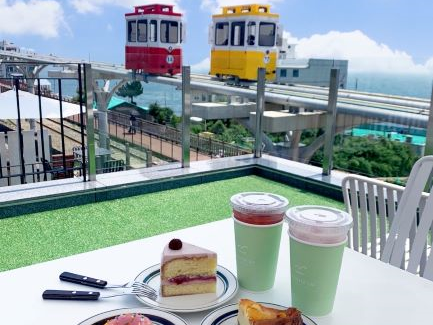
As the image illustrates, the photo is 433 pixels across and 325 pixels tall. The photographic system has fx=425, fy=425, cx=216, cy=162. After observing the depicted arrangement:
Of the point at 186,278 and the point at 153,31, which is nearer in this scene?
the point at 186,278

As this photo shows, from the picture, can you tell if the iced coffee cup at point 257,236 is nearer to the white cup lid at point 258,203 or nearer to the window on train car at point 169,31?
the white cup lid at point 258,203

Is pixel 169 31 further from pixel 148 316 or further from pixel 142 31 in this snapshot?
pixel 148 316

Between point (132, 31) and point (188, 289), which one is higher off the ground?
point (132, 31)

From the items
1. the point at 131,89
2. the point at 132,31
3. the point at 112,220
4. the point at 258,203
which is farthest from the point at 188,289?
the point at 132,31

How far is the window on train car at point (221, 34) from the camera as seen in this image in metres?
9.75

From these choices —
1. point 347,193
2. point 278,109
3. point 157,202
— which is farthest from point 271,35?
point 347,193

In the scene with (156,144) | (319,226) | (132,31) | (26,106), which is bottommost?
(156,144)

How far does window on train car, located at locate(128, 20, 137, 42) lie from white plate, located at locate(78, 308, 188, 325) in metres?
10.7

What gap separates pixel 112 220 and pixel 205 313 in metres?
2.25

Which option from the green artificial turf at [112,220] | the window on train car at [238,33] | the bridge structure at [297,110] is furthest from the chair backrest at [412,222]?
the window on train car at [238,33]

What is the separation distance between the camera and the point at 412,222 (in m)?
1.31

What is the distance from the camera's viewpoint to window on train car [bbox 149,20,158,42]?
10.1 m

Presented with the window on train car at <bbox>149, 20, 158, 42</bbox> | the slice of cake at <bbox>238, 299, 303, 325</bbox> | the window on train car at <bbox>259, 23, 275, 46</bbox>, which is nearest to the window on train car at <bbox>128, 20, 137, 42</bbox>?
the window on train car at <bbox>149, 20, 158, 42</bbox>

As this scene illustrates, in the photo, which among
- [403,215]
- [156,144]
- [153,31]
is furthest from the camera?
[153,31]
